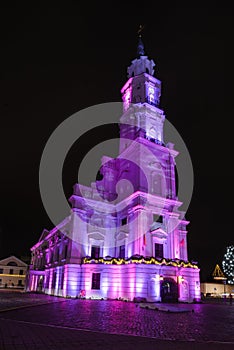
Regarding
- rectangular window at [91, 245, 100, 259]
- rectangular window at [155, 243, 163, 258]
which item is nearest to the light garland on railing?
rectangular window at [91, 245, 100, 259]

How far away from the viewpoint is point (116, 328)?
477 inches

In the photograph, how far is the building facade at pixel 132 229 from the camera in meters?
37.5

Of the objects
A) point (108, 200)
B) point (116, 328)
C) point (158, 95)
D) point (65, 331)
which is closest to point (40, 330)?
point (65, 331)

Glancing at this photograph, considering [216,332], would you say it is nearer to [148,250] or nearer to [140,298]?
[140,298]

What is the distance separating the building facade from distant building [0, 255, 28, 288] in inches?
1468

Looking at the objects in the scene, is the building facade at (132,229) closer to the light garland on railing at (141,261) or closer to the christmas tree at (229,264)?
the light garland on railing at (141,261)

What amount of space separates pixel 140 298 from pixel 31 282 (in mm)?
36123

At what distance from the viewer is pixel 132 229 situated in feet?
134

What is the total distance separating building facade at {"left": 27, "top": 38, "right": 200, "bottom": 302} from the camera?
123 feet

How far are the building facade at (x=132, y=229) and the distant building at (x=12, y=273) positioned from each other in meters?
37.3

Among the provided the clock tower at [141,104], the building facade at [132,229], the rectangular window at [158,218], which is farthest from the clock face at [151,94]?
the rectangular window at [158,218]

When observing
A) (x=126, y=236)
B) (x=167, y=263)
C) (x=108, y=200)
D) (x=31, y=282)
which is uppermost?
(x=108, y=200)

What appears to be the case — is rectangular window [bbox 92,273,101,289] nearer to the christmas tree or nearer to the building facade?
the building facade

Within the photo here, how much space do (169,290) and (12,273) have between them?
6777 centimetres
